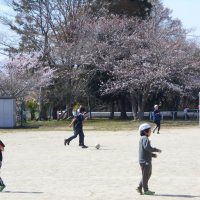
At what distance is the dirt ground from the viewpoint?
10109mm

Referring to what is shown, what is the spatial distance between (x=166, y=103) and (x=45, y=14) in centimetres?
1732

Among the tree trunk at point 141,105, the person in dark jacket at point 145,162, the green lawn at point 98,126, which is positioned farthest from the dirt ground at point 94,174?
the tree trunk at point 141,105

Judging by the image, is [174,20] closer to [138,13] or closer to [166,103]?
[138,13]

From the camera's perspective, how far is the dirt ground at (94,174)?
10109 millimetres

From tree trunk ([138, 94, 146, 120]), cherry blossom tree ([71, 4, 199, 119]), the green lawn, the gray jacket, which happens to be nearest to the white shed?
the green lawn

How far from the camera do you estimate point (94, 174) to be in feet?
42.2

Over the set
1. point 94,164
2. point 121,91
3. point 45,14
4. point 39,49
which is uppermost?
point 45,14

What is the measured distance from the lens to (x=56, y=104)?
5256 centimetres

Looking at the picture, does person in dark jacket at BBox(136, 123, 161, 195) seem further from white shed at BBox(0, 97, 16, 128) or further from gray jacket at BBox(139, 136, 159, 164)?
white shed at BBox(0, 97, 16, 128)

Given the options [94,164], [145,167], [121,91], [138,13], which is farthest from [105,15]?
[145,167]

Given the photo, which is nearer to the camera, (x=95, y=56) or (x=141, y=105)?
(x=141, y=105)

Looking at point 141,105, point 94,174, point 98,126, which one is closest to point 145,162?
point 94,174

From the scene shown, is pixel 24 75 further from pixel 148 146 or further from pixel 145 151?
pixel 148 146

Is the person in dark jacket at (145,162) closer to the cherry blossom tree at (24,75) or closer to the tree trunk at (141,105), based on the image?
the cherry blossom tree at (24,75)
